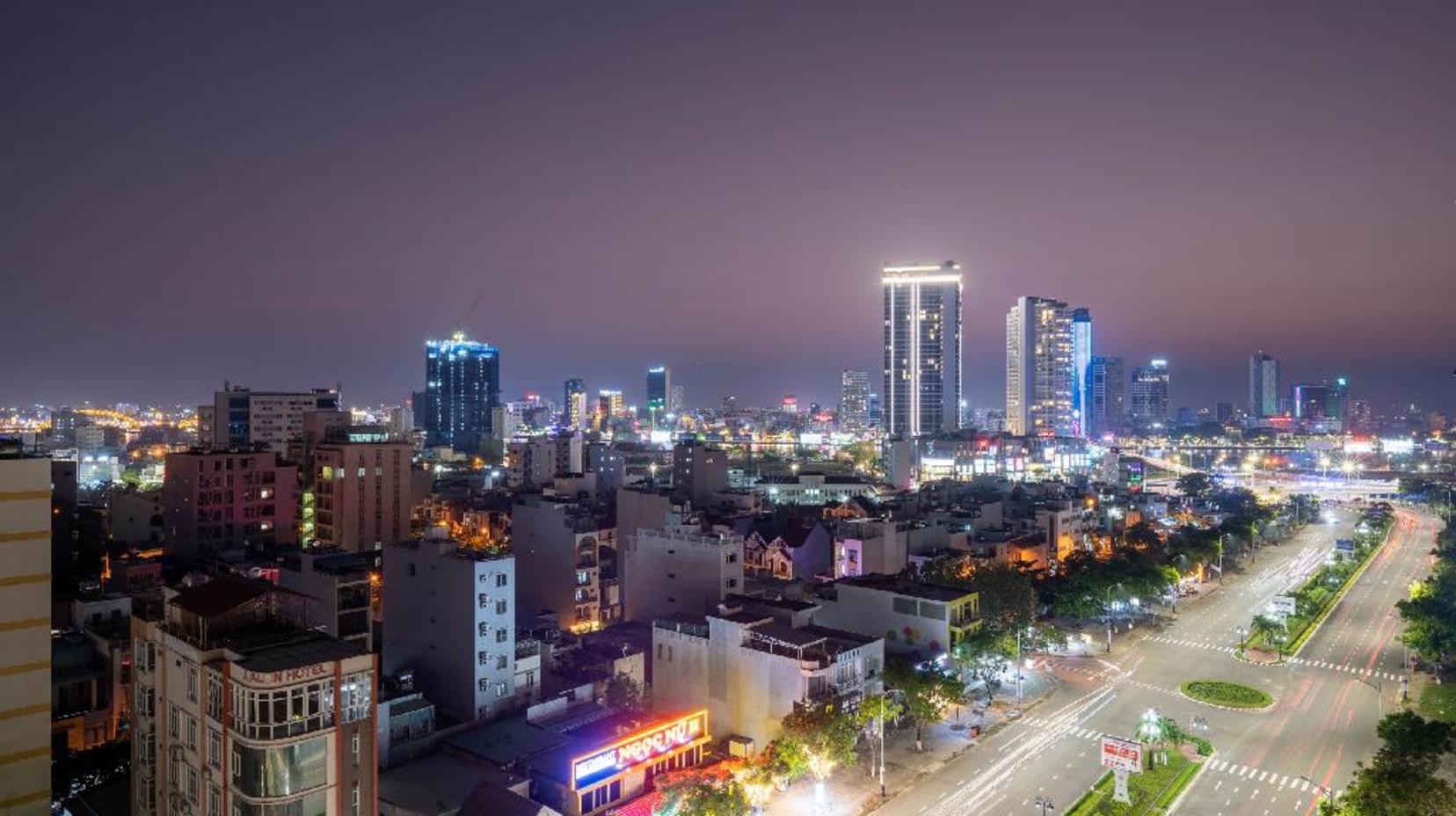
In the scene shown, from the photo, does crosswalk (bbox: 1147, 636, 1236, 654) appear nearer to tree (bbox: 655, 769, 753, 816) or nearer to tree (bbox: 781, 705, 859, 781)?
tree (bbox: 781, 705, 859, 781)

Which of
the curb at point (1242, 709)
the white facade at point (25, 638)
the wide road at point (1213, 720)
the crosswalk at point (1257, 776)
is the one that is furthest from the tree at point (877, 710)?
the white facade at point (25, 638)

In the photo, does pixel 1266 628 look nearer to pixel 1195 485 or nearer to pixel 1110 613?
pixel 1110 613

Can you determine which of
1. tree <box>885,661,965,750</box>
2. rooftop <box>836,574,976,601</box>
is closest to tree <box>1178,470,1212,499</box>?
rooftop <box>836,574,976,601</box>

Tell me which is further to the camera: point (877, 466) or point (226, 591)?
point (877, 466)

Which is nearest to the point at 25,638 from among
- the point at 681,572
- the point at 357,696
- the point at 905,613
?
the point at 357,696

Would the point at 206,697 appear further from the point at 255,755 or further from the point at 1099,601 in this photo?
the point at 1099,601

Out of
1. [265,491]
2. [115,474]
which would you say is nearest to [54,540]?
[265,491]

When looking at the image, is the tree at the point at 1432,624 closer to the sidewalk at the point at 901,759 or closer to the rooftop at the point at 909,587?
the sidewalk at the point at 901,759
